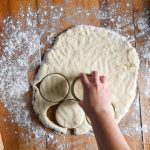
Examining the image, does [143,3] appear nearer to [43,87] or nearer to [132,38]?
[132,38]

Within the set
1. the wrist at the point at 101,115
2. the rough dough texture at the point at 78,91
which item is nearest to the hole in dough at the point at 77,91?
the rough dough texture at the point at 78,91

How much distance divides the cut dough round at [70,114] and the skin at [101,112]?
9cm

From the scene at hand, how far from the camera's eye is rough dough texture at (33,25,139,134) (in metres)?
1.31

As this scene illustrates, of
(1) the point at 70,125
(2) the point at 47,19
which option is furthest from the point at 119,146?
(2) the point at 47,19

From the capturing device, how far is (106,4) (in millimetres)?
1364

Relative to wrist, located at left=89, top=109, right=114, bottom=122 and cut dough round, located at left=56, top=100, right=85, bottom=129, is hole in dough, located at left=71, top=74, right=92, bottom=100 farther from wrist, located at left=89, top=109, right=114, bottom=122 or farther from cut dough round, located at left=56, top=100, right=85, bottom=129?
wrist, located at left=89, top=109, right=114, bottom=122

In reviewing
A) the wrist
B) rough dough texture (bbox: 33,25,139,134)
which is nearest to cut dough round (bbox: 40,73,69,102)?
rough dough texture (bbox: 33,25,139,134)

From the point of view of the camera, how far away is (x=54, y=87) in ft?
4.27

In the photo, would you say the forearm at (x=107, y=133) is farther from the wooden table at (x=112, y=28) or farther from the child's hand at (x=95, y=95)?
the wooden table at (x=112, y=28)

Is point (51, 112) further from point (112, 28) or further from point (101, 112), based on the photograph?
point (112, 28)

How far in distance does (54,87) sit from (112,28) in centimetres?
31

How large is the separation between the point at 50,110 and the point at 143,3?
0.53 meters

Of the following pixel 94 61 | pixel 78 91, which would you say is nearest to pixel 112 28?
pixel 94 61

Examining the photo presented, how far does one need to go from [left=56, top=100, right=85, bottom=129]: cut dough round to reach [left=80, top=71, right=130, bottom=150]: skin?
3.5 inches
